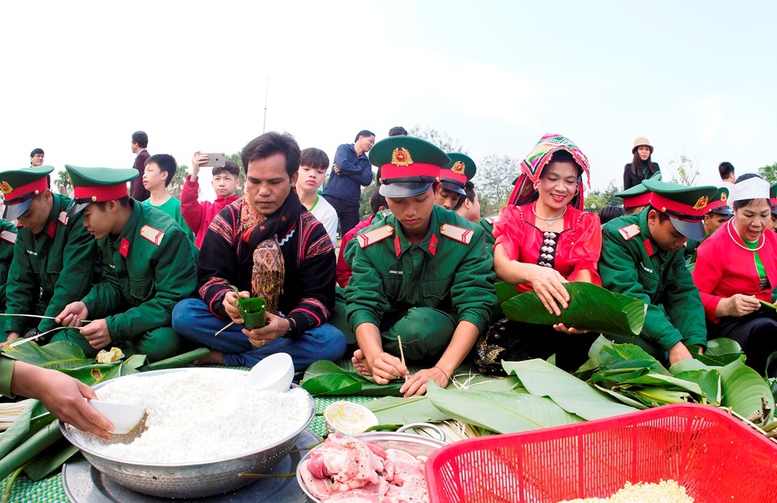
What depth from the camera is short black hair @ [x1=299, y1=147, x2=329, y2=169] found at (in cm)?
421

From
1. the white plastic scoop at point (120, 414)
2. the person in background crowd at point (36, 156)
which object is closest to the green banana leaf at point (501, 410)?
the white plastic scoop at point (120, 414)

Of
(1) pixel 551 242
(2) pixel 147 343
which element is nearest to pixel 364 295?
(1) pixel 551 242

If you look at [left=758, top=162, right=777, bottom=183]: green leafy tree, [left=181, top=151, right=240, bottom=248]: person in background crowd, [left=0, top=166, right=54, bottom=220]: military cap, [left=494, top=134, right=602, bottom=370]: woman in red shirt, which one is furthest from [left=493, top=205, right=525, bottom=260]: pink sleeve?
[left=758, top=162, right=777, bottom=183]: green leafy tree

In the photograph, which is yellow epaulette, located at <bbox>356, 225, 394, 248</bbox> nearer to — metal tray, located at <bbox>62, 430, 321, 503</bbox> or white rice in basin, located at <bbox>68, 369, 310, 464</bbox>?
white rice in basin, located at <bbox>68, 369, 310, 464</bbox>

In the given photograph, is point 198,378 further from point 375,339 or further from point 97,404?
point 375,339

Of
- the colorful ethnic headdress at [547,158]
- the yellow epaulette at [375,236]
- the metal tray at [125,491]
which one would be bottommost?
the metal tray at [125,491]


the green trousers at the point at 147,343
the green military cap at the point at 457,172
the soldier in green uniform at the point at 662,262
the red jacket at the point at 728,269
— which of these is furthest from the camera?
the green military cap at the point at 457,172

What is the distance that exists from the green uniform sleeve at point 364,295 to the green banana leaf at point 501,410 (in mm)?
870

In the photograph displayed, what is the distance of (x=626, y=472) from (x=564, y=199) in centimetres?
165

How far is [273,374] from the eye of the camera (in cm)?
190

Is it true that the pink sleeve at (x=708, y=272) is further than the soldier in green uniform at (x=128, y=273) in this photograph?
Yes

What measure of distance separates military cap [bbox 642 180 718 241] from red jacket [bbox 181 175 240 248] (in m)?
3.42

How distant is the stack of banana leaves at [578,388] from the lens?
5.88 ft

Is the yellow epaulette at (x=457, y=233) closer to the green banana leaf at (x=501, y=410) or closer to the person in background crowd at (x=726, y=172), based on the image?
the green banana leaf at (x=501, y=410)
